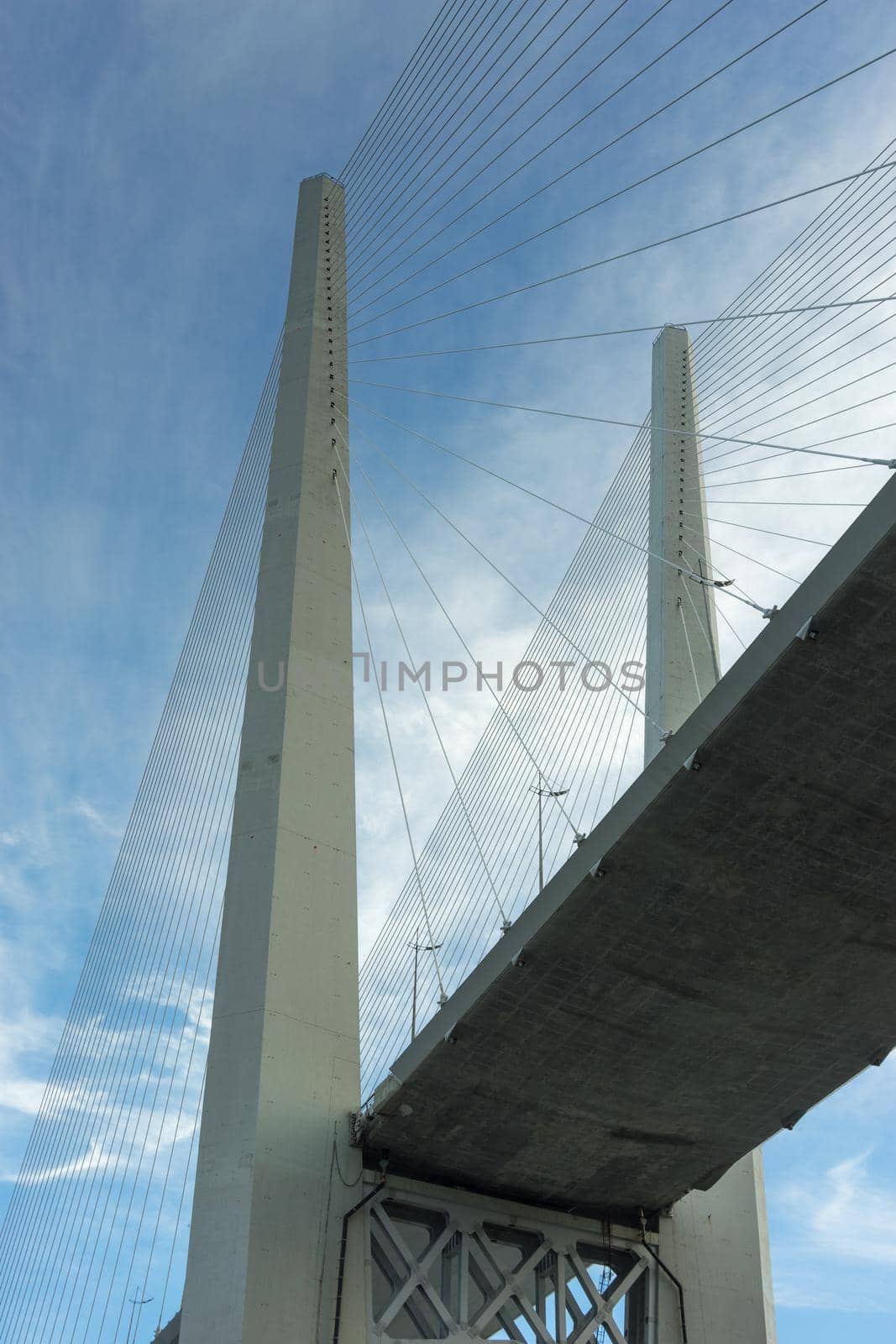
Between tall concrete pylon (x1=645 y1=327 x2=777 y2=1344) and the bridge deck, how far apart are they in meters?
1.11

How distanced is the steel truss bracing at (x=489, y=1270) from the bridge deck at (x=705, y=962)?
39cm

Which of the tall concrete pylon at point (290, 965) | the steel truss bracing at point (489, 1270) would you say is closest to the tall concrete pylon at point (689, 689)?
the steel truss bracing at point (489, 1270)

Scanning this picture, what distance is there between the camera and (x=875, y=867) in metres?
13.1

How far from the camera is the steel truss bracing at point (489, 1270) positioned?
16609 millimetres

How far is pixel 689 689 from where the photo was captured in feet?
69.0

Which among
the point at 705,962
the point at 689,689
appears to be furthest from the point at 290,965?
the point at 689,689

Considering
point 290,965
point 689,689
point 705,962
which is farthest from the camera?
point 689,689

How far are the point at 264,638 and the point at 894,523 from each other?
10.1 meters

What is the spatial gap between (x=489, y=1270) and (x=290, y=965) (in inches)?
196

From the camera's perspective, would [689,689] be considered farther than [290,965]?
Yes

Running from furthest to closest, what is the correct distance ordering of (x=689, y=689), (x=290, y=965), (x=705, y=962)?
1. (x=689, y=689)
2. (x=290, y=965)
3. (x=705, y=962)

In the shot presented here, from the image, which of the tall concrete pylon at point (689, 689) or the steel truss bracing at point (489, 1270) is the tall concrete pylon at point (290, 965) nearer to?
the steel truss bracing at point (489, 1270)

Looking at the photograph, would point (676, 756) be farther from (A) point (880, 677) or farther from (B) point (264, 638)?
(B) point (264, 638)

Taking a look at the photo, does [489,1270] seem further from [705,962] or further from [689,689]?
[689,689]
